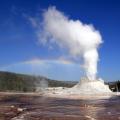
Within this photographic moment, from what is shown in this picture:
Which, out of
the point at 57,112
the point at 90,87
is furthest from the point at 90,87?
the point at 57,112

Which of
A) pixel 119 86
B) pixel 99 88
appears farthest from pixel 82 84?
pixel 119 86

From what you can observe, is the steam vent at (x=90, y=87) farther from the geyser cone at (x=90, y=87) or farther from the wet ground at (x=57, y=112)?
the wet ground at (x=57, y=112)

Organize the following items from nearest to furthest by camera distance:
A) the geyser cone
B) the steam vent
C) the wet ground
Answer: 1. the wet ground
2. the steam vent
3. the geyser cone

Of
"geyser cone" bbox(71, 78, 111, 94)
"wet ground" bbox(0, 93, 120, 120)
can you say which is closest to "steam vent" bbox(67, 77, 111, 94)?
"geyser cone" bbox(71, 78, 111, 94)

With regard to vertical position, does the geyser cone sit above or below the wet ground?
above

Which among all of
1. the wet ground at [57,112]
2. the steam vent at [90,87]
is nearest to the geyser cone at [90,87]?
the steam vent at [90,87]

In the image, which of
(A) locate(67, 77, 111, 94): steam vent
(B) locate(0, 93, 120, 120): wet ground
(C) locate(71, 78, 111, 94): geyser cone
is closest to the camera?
(B) locate(0, 93, 120, 120): wet ground

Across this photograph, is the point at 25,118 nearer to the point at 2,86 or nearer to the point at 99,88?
the point at 99,88

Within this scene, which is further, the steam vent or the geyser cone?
the geyser cone

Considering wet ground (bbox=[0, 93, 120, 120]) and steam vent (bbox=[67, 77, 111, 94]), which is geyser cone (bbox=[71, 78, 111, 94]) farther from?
wet ground (bbox=[0, 93, 120, 120])

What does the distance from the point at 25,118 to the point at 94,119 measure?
225 inches

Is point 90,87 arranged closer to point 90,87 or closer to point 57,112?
point 90,87

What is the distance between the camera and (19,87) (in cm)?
19250

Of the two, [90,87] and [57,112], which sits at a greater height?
A: [90,87]
